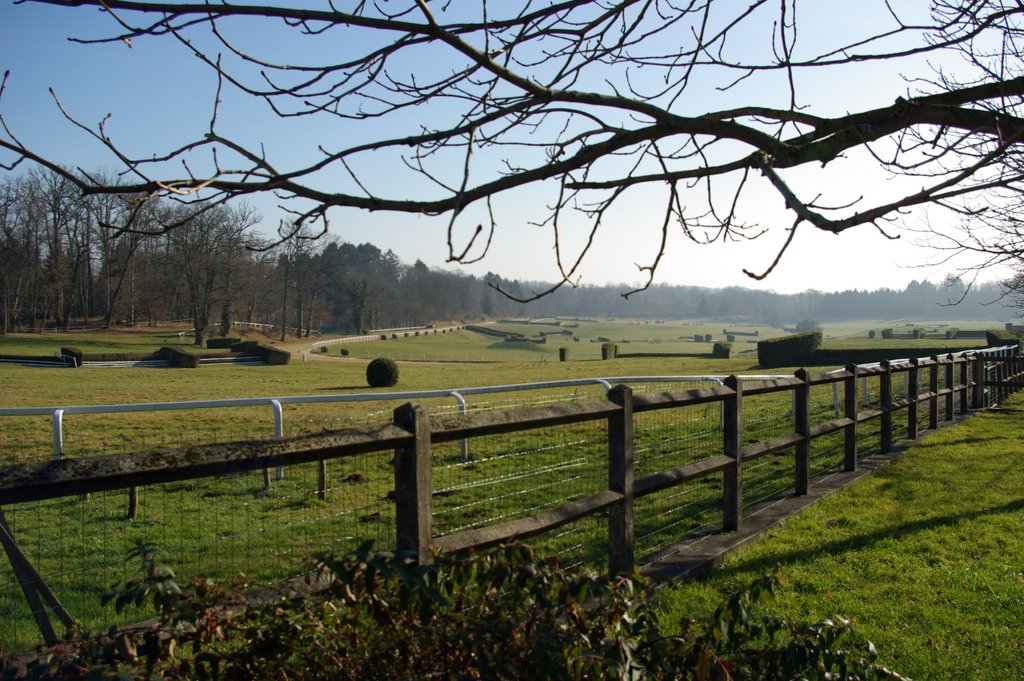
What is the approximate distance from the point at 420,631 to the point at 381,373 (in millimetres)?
27356

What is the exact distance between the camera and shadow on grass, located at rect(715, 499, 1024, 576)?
5043 millimetres

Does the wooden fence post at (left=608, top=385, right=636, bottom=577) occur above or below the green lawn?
above

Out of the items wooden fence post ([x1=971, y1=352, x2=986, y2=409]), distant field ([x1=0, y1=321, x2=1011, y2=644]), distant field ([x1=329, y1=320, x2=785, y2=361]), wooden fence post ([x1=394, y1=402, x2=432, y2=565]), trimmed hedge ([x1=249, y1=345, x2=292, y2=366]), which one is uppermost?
wooden fence post ([x1=394, y1=402, x2=432, y2=565])

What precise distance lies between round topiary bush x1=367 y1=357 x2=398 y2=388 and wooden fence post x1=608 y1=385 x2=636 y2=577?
25.3 m

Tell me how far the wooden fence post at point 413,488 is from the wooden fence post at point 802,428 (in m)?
4.79

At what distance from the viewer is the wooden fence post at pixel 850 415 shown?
26.4ft

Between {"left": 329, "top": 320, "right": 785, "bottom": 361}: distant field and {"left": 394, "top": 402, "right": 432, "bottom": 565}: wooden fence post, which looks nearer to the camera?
{"left": 394, "top": 402, "right": 432, "bottom": 565}: wooden fence post

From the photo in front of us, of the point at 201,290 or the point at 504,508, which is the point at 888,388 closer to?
the point at 504,508

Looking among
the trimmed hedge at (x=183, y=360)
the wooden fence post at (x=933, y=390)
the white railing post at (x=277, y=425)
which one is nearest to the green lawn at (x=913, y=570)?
the wooden fence post at (x=933, y=390)

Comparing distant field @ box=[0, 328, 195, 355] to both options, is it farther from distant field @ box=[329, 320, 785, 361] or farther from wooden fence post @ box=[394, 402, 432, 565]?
wooden fence post @ box=[394, 402, 432, 565]

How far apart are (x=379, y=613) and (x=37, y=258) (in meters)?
67.2

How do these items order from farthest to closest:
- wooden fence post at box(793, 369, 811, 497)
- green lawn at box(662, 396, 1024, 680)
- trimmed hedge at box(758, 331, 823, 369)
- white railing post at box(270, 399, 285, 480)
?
trimmed hedge at box(758, 331, 823, 369)
white railing post at box(270, 399, 285, 480)
wooden fence post at box(793, 369, 811, 497)
green lawn at box(662, 396, 1024, 680)

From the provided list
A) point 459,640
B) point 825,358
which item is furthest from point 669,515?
point 825,358

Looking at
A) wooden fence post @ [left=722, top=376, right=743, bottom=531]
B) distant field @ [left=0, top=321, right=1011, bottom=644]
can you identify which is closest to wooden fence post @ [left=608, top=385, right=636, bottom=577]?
distant field @ [left=0, top=321, right=1011, bottom=644]
